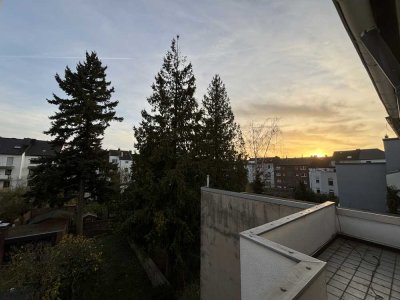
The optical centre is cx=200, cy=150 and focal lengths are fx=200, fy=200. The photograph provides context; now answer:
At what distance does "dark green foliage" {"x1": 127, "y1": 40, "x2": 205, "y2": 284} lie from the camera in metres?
11.2

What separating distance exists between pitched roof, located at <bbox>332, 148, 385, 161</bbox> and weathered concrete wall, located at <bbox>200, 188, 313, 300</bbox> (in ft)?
133

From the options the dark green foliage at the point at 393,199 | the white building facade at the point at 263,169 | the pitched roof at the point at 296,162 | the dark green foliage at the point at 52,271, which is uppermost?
the pitched roof at the point at 296,162

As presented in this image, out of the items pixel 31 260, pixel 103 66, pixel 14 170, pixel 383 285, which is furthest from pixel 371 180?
pixel 14 170

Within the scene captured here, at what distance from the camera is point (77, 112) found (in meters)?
15.5

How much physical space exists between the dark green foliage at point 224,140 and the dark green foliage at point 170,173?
15.0 ft

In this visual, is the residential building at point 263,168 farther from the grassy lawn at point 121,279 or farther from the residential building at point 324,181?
the grassy lawn at point 121,279

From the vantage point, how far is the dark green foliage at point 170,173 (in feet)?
36.8

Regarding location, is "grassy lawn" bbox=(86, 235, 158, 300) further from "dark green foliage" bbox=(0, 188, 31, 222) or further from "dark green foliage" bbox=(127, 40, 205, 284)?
"dark green foliage" bbox=(0, 188, 31, 222)

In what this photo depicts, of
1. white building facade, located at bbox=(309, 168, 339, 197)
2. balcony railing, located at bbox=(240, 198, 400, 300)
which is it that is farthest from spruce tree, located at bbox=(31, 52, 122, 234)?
white building facade, located at bbox=(309, 168, 339, 197)

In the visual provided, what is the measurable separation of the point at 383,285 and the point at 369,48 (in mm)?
3193

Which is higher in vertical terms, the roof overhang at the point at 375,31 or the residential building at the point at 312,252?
the roof overhang at the point at 375,31

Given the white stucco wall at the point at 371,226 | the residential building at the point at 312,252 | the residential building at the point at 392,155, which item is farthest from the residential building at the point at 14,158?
the residential building at the point at 392,155

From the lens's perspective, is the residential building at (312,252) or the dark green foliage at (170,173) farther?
the dark green foliage at (170,173)

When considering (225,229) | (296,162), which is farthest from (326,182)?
(225,229)
